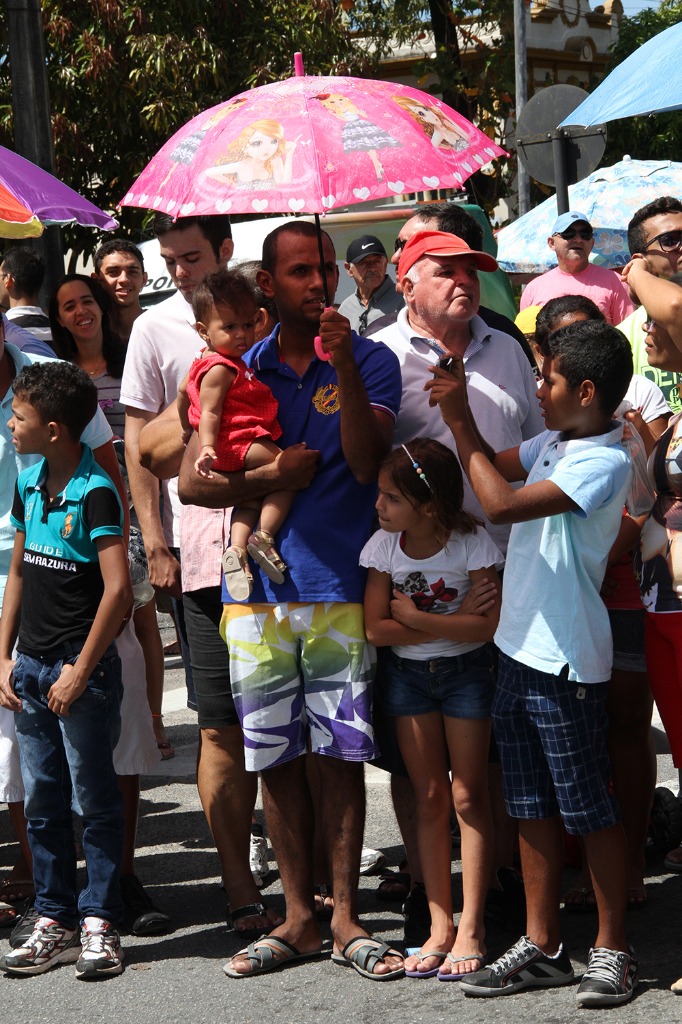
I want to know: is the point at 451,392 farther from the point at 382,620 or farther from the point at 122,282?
the point at 122,282

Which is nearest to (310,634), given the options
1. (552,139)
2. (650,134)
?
(552,139)

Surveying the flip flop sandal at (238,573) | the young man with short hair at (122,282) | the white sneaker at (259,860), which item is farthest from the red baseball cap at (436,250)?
the young man with short hair at (122,282)

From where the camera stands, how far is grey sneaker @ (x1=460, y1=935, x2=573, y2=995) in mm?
4121

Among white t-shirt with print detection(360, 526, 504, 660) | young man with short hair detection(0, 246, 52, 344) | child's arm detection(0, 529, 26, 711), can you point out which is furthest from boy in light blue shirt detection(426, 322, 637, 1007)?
young man with short hair detection(0, 246, 52, 344)

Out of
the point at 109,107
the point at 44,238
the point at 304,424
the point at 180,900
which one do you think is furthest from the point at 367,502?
the point at 109,107

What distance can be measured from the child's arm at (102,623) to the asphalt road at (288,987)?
0.87m

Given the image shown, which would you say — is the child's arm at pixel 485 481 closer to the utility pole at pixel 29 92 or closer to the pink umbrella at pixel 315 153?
the pink umbrella at pixel 315 153

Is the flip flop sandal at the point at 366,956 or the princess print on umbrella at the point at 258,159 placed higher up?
the princess print on umbrella at the point at 258,159

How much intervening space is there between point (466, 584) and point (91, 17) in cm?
1449

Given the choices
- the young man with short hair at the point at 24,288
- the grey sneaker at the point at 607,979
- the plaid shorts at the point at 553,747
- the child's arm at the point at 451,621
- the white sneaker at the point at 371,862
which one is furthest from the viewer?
the young man with short hair at the point at 24,288

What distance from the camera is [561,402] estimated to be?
4.16m

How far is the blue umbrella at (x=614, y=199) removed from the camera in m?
8.62

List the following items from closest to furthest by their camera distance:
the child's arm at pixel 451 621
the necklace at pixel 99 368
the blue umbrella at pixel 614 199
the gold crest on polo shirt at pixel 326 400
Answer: the child's arm at pixel 451 621 < the gold crest on polo shirt at pixel 326 400 < the necklace at pixel 99 368 < the blue umbrella at pixel 614 199

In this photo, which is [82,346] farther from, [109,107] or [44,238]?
[109,107]
